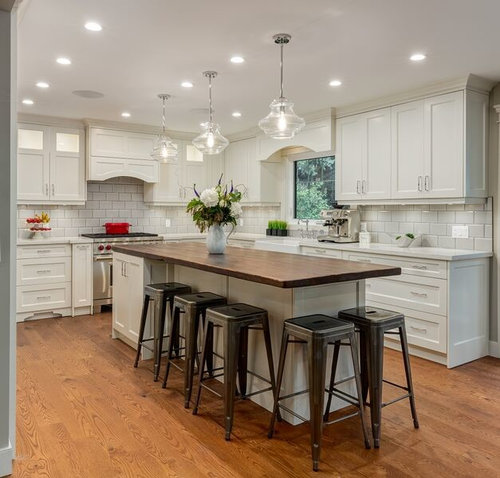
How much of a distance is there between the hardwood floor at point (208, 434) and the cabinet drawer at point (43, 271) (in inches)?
75.5

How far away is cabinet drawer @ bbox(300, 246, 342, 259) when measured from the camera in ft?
15.7

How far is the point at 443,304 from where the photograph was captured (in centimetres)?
390

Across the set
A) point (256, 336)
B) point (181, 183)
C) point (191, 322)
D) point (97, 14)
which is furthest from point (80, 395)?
point (181, 183)

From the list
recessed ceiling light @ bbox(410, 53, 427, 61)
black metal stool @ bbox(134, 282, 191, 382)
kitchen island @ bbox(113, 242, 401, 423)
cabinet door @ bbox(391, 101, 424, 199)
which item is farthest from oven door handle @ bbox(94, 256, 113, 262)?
recessed ceiling light @ bbox(410, 53, 427, 61)

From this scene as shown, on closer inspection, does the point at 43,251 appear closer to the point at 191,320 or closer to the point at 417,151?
the point at 191,320

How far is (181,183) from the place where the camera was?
6.93 m

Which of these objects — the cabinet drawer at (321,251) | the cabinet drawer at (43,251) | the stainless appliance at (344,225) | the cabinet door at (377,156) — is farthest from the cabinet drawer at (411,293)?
the cabinet drawer at (43,251)

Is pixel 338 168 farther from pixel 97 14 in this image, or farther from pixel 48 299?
pixel 48 299

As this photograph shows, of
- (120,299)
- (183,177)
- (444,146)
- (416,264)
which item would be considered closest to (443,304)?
(416,264)

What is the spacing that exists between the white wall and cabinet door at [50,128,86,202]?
12.5ft

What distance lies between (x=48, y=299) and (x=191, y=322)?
3.19m

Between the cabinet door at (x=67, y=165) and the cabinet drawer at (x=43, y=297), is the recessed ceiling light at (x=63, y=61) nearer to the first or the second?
the cabinet door at (x=67, y=165)

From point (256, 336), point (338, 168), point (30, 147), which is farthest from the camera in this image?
point (30, 147)

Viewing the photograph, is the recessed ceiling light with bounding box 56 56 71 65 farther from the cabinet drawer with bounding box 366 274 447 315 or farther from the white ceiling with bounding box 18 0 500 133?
the cabinet drawer with bounding box 366 274 447 315
